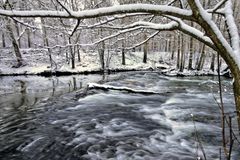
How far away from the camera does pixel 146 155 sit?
650cm

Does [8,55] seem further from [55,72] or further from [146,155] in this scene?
[146,155]

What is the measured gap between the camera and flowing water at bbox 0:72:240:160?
22.1 feet

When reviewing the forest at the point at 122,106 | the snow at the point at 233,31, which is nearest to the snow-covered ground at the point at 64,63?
the forest at the point at 122,106

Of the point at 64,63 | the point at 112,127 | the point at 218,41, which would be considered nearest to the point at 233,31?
the point at 218,41

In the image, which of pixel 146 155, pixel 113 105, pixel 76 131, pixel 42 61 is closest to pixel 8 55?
pixel 42 61

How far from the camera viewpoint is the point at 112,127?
8555mm

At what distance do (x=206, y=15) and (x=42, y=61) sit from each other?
33.6 m

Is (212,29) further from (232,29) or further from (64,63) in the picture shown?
(64,63)

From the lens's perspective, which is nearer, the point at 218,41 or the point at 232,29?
the point at 218,41

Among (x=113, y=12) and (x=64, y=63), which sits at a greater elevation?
(x=113, y=12)

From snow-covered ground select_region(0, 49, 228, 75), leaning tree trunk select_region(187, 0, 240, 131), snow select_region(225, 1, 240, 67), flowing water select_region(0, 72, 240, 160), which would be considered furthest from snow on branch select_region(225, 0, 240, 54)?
snow-covered ground select_region(0, 49, 228, 75)

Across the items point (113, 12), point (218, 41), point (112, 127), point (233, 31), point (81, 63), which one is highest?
point (113, 12)

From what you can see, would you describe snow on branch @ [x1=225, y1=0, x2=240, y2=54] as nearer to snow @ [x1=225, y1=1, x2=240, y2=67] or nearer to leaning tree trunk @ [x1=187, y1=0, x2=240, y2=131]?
snow @ [x1=225, y1=1, x2=240, y2=67]

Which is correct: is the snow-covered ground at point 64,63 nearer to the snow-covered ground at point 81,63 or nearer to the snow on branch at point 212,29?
the snow-covered ground at point 81,63
